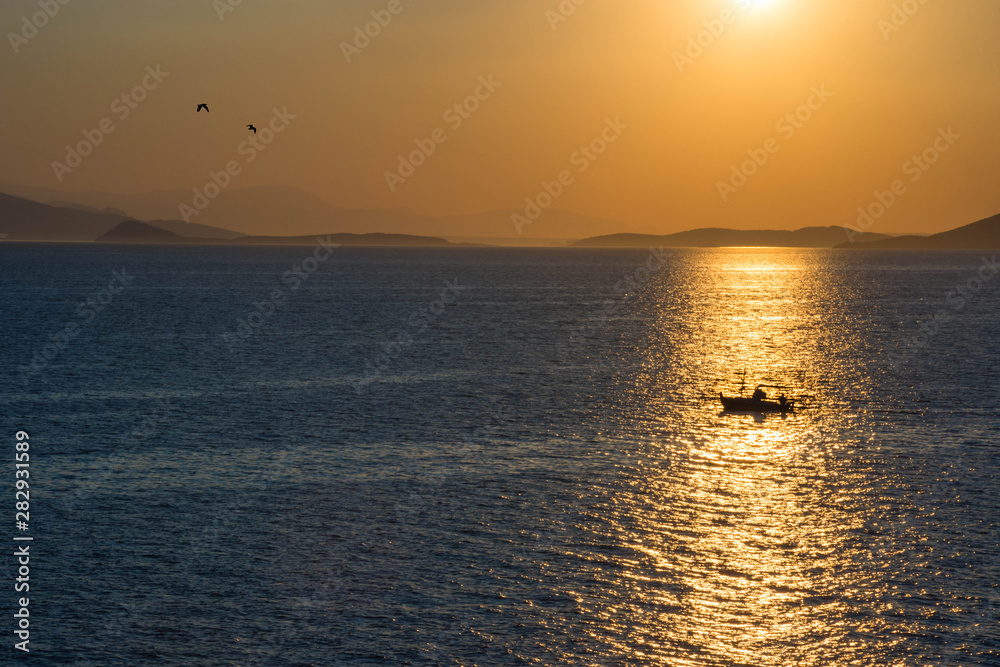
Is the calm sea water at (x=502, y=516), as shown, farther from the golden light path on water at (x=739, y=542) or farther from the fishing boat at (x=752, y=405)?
the fishing boat at (x=752, y=405)

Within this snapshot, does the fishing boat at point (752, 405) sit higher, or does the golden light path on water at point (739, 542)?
the fishing boat at point (752, 405)

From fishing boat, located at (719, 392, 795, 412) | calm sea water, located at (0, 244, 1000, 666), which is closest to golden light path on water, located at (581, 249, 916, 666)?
calm sea water, located at (0, 244, 1000, 666)

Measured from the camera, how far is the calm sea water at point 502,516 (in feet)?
124

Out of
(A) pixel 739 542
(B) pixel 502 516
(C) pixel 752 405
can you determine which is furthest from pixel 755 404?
(B) pixel 502 516

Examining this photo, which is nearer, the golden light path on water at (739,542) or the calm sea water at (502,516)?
the golden light path on water at (739,542)

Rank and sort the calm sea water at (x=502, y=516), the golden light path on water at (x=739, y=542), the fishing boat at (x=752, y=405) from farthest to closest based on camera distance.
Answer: the fishing boat at (x=752, y=405) < the calm sea water at (x=502, y=516) < the golden light path on water at (x=739, y=542)

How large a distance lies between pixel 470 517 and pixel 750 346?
9710 cm

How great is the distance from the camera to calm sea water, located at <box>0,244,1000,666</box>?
37.7m

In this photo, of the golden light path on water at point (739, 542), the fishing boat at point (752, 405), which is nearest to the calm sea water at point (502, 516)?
the golden light path on water at point (739, 542)

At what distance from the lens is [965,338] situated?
476ft

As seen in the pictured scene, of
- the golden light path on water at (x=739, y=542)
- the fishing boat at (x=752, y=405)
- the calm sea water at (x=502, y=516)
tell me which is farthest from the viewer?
the fishing boat at (x=752, y=405)

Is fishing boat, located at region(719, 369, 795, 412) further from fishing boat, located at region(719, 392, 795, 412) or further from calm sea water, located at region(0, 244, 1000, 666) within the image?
calm sea water, located at region(0, 244, 1000, 666)

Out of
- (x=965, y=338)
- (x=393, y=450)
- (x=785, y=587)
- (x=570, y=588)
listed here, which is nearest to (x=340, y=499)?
(x=393, y=450)

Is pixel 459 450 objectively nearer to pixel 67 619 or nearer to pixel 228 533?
pixel 228 533
